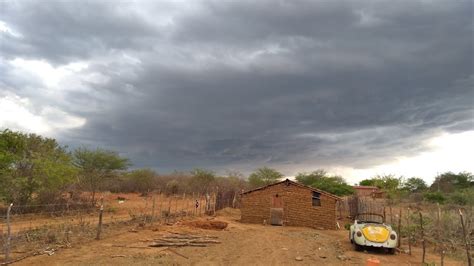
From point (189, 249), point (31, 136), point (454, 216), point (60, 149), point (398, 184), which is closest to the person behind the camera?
point (189, 249)

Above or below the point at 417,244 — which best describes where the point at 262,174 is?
above

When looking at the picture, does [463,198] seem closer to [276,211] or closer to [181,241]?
[276,211]

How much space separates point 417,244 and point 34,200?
23.8 metres

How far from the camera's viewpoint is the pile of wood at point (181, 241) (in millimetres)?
16562

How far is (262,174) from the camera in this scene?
65250 mm

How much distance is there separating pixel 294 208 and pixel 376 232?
14.4 meters

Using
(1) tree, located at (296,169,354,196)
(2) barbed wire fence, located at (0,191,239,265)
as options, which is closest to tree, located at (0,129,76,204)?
(2) barbed wire fence, located at (0,191,239,265)

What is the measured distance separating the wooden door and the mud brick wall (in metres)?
0.23

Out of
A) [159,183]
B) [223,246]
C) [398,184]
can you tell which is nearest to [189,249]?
[223,246]

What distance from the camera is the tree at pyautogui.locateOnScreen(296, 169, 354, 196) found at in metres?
53.9

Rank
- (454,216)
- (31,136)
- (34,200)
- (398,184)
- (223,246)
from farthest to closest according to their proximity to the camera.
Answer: (398,184) < (31,136) < (34,200) < (454,216) < (223,246)

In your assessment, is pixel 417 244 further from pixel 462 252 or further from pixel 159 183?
pixel 159 183

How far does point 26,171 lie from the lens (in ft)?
86.3

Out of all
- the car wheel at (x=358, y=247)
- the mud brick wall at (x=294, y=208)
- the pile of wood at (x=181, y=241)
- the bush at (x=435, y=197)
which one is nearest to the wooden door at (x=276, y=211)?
the mud brick wall at (x=294, y=208)
